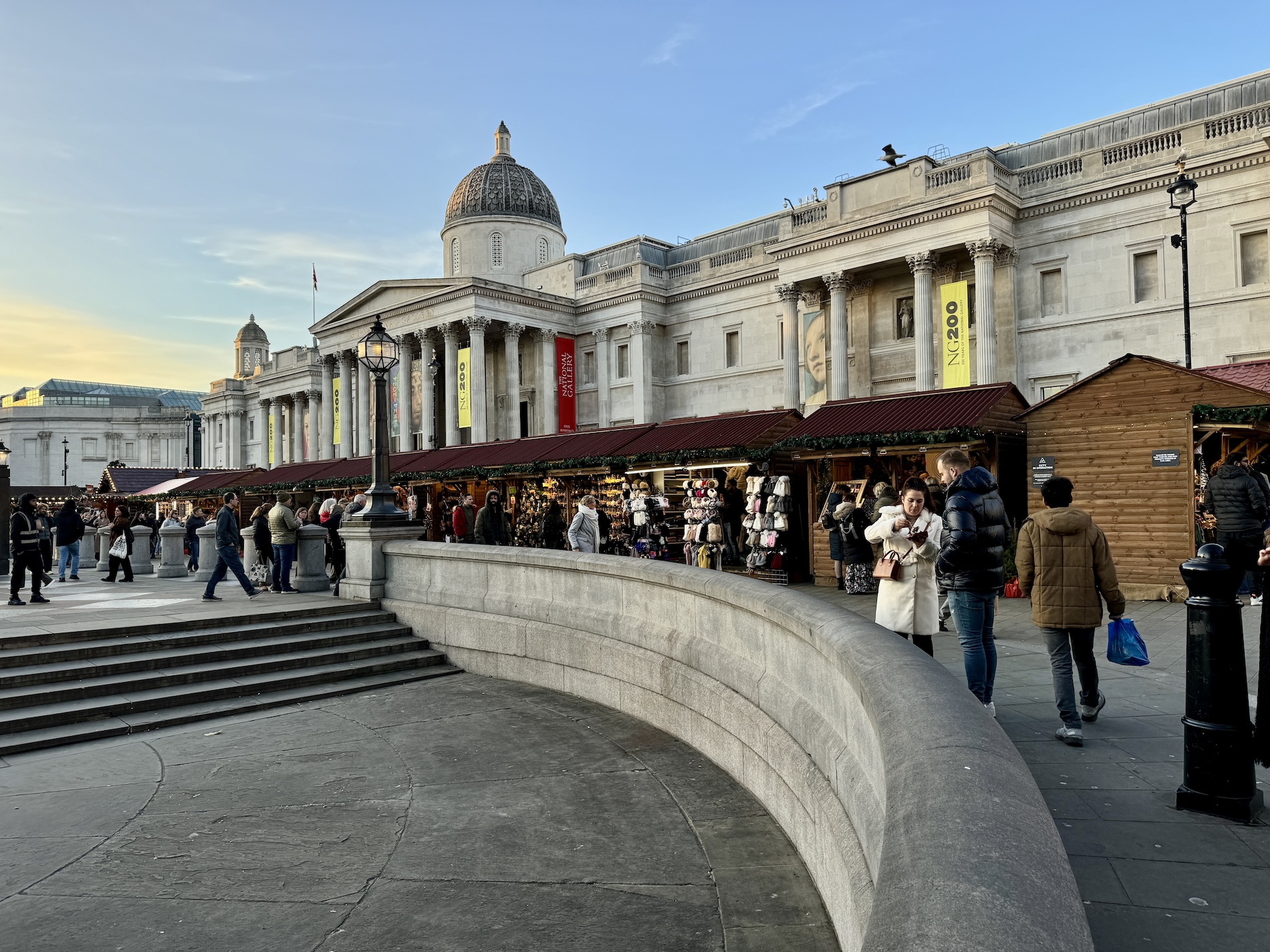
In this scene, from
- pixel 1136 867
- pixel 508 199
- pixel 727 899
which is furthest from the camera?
pixel 508 199

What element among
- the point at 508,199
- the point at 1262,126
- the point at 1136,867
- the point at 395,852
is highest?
the point at 508,199

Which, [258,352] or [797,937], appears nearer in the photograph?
[797,937]

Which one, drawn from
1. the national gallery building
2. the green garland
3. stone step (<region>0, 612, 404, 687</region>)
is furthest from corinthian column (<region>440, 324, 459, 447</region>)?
the green garland

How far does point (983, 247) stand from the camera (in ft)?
97.4

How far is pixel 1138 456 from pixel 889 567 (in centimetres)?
1010

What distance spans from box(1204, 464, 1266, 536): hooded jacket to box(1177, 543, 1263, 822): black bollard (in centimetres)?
891

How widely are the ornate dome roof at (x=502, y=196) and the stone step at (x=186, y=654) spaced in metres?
46.5

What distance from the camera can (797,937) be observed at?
12.7 ft

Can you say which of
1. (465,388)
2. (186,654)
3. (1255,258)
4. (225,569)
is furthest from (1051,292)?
(186,654)

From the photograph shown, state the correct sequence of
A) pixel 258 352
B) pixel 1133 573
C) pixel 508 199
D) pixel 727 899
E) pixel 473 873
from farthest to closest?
pixel 258 352
pixel 508 199
pixel 1133 573
pixel 473 873
pixel 727 899

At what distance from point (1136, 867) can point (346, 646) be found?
30.1 feet

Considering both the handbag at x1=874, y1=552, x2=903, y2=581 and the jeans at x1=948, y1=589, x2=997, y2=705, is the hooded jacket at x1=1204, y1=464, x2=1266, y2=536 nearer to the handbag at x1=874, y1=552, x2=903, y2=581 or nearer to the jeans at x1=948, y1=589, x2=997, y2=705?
the jeans at x1=948, y1=589, x2=997, y2=705

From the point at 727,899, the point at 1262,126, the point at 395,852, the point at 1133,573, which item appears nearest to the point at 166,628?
the point at 395,852

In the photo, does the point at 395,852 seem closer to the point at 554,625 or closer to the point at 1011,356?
the point at 554,625
